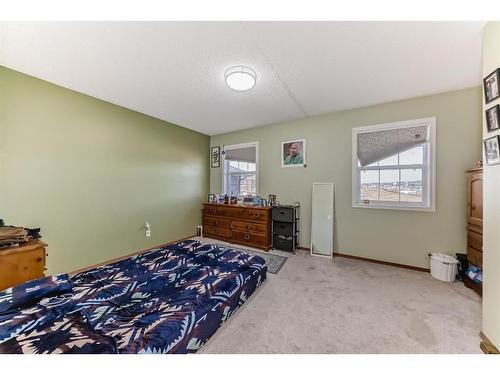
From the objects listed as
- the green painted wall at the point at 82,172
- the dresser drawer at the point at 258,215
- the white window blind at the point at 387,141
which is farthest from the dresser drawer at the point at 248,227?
the white window blind at the point at 387,141

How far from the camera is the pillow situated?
1.33 metres

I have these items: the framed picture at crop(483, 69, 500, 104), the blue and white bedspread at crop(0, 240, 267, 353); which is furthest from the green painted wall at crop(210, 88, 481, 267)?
the blue and white bedspread at crop(0, 240, 267, 353)

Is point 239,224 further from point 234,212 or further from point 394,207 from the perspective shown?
point 394,207

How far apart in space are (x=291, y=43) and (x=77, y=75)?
249 cm

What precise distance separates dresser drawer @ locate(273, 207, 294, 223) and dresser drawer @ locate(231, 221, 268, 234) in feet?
0.95

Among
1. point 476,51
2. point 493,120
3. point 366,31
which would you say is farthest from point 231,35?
point 476,51

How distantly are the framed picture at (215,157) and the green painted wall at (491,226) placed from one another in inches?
167

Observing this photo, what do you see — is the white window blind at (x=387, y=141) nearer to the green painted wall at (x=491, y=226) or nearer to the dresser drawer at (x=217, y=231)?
the green painted wall at (x=491, y=226)

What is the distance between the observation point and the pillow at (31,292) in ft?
4.35

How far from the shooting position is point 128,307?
4.84 ft

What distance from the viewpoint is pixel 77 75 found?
2.25 meters

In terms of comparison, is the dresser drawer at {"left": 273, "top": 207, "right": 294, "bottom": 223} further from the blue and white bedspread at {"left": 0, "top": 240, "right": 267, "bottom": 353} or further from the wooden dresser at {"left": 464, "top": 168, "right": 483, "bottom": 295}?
the wooden dresser at {"left": 464, "top": 168, "right": 483, "bottom": 295}

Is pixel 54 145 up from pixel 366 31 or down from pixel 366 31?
down
